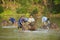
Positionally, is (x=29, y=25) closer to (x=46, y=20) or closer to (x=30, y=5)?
(x=46, y=20)

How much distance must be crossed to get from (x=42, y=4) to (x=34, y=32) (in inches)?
1073

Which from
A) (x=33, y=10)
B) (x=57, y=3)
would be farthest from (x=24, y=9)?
(x=57, y=3)

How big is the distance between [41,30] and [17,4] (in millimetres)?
26251

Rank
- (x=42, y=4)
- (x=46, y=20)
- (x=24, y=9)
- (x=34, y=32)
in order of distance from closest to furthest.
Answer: (x=34, y=32) → (x=46, y=20) → (x=24, y=9) → (x=42, y=4)

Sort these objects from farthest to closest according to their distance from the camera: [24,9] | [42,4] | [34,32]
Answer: [42,4] < [24,9] < [34,32]

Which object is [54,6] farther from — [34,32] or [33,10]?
[34,32]

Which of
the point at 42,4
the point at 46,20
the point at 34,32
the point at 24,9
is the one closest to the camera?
the point at 34,32

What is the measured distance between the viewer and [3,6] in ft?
158

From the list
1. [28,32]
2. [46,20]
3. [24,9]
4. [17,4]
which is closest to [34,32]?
[28,32]

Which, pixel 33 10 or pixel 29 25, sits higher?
pixel 29 25

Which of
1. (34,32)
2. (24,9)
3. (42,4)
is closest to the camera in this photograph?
(34,32)

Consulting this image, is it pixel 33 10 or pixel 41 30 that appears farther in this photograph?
pixel 33 10

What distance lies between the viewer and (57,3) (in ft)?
154

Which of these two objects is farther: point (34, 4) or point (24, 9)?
point (34, 4)
